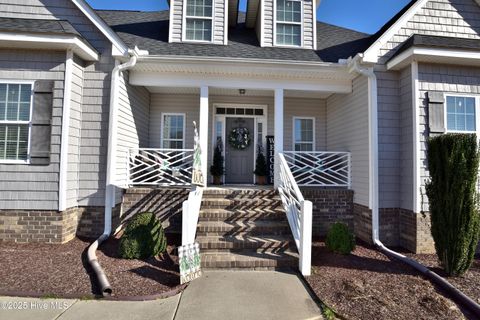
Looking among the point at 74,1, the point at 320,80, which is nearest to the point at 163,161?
the point at 74,1

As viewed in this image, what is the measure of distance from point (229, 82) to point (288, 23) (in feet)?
8.46

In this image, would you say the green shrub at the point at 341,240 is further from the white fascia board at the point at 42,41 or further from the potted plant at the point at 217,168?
the white fascia board at the point at 42,41

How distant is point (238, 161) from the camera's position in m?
8.18

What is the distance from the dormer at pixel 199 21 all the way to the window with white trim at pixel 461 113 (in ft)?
17.0

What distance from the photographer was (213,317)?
9.78 feet

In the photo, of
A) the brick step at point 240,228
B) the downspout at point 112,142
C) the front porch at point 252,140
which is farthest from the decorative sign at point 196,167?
the downspout at point 112,142

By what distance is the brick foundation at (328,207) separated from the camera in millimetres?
6195

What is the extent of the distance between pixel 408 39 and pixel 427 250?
407 centimetres

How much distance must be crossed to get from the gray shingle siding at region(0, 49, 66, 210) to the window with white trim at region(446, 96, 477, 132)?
743 cm

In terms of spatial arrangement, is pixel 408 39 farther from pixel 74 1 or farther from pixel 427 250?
pixel 74 1

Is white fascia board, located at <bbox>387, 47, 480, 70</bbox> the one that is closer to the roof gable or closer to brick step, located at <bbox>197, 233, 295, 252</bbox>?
the roof gable

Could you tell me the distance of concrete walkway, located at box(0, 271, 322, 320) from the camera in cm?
301

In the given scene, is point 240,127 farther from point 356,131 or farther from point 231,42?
point 356,131

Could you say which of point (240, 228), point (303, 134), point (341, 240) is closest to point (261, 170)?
point (303, 134)
